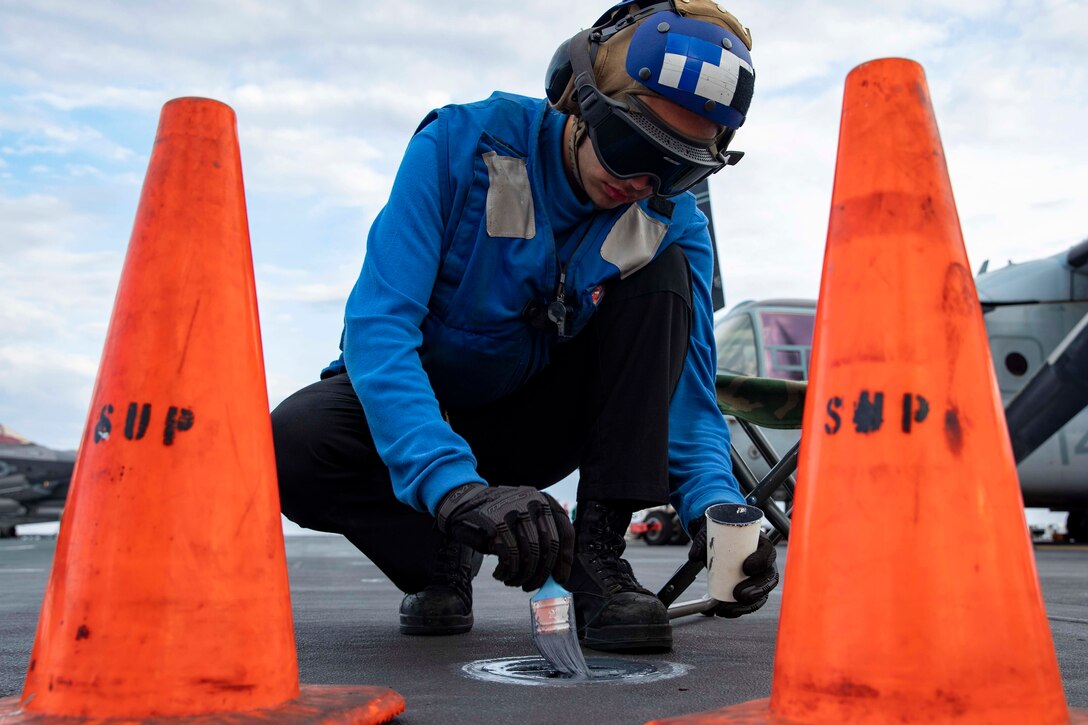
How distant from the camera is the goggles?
1909mm

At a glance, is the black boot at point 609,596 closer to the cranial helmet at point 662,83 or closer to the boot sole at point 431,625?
the boot sole at point 431,625

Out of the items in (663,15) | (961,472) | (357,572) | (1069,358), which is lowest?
(357,572)

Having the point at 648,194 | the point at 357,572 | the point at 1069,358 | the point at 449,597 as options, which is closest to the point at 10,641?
the point at 449,597

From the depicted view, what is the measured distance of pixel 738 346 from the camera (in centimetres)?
1128

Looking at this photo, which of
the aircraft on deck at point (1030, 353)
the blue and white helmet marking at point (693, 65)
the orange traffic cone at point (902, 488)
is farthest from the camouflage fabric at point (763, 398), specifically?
the aircraft on deck at point (1030, 353)

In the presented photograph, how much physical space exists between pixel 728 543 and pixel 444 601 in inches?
29.9

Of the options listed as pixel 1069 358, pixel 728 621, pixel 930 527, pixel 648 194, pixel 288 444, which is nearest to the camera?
pixel 930 527

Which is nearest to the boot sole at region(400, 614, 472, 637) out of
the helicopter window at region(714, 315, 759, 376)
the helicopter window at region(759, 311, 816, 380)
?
the helicopter window at region(714, 315, 759, 376)

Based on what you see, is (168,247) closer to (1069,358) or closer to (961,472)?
(961,472)

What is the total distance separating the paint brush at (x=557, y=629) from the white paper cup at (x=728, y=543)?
16.6 inches

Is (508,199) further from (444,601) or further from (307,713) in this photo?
(307,713)

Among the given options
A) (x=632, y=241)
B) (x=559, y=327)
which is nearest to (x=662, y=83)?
(x=632, y=241)

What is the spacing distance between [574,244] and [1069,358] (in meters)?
9.75

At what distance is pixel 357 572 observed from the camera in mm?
6402
